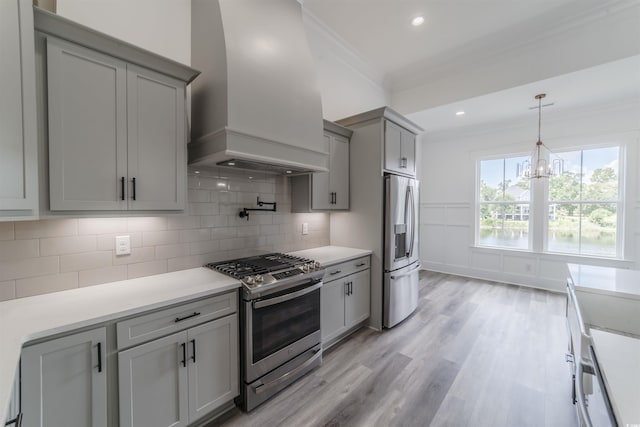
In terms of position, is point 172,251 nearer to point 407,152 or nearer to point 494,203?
point 407,152

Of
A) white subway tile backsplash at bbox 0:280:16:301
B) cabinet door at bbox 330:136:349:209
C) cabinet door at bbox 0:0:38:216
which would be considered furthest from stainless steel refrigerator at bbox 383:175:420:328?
white subway tile backsplash at bbox 0:280:16:301

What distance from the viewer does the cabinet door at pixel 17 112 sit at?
1124 millimetres

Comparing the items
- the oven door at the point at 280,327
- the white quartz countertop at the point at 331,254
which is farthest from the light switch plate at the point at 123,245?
the white quartz countertop at the point at 331,254

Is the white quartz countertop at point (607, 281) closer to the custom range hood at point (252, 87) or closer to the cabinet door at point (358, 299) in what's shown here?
the cabinet door at point (358, 299)

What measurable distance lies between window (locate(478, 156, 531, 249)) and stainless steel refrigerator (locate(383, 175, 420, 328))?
272 centimetres

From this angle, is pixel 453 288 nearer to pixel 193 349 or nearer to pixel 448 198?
pixel 448 198

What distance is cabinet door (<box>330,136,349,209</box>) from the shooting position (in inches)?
119

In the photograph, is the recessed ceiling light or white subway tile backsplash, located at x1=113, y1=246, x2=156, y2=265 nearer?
white subway tile backsplash, located at x1=113, y1=246, x2=156, y2=265

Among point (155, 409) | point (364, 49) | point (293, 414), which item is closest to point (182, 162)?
point (155, 409)

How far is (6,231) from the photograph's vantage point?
56.5 inches

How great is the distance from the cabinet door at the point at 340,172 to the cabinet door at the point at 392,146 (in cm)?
48

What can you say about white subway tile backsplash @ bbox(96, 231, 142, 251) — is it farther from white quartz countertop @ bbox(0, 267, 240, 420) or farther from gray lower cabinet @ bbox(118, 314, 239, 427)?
gray lower cabinet @ bbox(118, 314, 239, 427)

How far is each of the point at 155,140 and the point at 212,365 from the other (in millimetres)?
1544

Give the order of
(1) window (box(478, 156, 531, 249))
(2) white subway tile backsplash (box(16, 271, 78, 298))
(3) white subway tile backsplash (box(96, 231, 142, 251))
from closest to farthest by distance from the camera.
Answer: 1. (2) white subway tile backsplash (box(16, 271, 78, 298))
2. (3) white subway tile backsplash (box(96, 231, 142, 251))
3. (1) window (box(478, 156, 531, 249))
